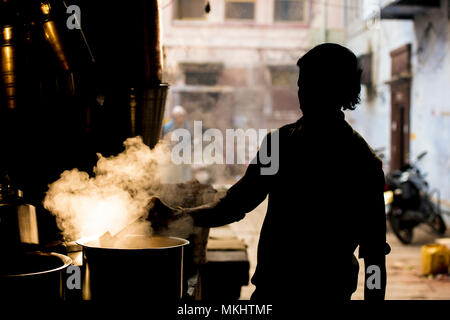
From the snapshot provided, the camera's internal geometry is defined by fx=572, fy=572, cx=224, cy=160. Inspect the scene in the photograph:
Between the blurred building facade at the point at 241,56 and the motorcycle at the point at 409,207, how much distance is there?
14102 millimetres

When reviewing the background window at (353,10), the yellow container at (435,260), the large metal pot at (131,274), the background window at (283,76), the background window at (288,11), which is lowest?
the yellow container at (435,260)

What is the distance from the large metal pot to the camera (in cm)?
206

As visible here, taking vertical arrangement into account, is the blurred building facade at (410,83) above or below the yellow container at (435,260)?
above

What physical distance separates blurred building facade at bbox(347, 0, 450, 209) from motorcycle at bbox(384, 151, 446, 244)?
3.88 feet

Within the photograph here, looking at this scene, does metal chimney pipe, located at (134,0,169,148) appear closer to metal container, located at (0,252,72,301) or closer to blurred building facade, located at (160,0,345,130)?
metal container, located at (0,252,72,301)

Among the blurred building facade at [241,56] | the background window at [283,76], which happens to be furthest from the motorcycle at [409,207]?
the background window at [283,76]

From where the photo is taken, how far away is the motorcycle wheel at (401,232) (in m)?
9.88

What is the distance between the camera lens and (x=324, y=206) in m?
2.36

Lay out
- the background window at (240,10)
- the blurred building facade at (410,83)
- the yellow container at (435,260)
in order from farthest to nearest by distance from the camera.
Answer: the background window at (240,10) → the blurred building facade at (410,83) → the yellow container at (435,260)

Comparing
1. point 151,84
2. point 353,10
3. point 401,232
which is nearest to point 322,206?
point 151,84

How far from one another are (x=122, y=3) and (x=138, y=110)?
0.63m

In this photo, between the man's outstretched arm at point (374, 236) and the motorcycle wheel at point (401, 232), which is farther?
the motorcycle wheel at point (401, 232)

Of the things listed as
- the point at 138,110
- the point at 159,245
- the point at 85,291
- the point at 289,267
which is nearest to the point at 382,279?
the point at 289,267

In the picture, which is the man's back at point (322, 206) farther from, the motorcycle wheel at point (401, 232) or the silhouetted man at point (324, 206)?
the motorcycle wheel at point (401, 232)
